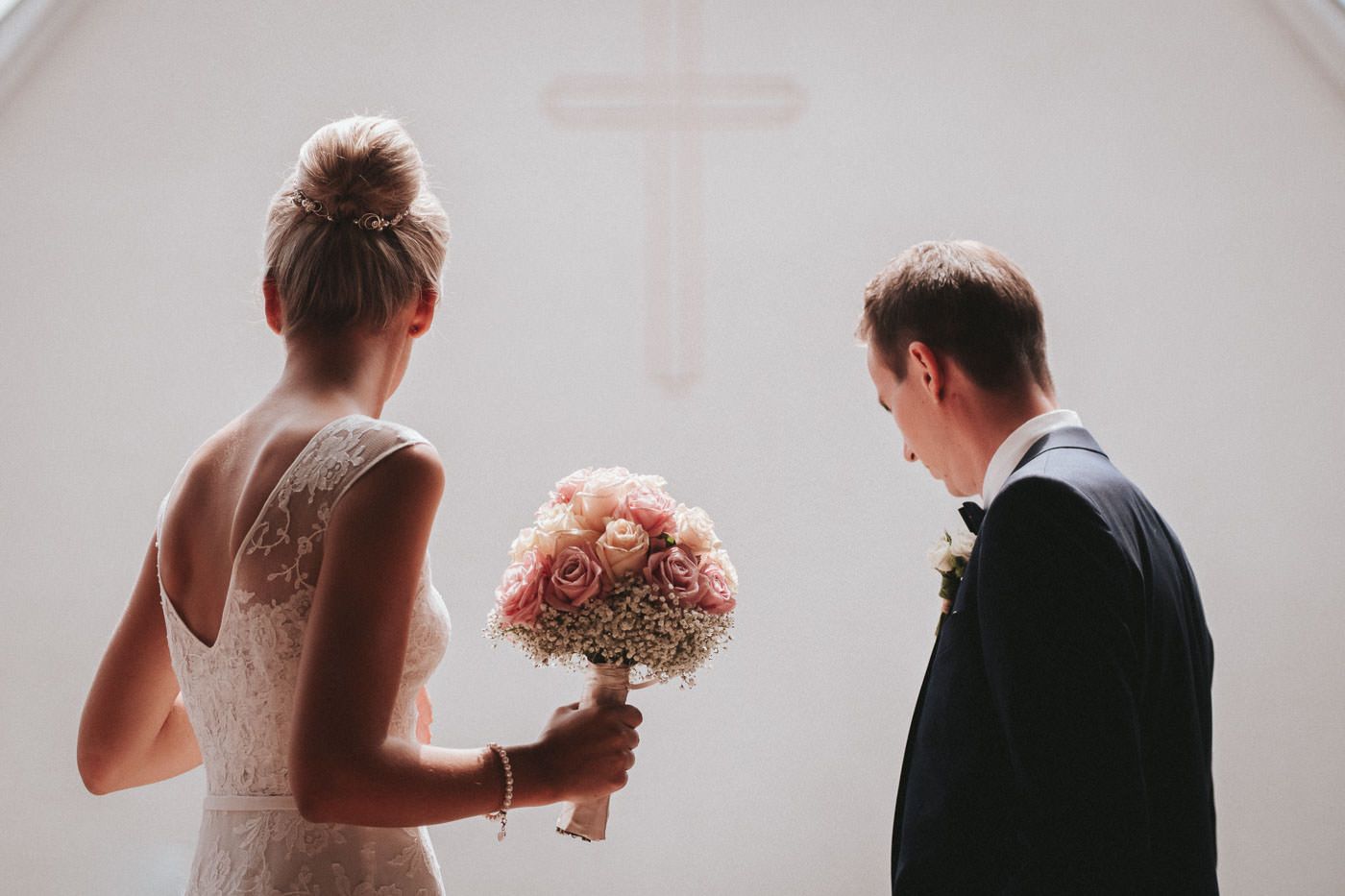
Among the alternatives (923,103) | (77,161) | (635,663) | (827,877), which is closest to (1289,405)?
(923,103)

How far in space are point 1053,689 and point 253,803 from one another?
3.57ft

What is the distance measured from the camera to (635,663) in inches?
75.7

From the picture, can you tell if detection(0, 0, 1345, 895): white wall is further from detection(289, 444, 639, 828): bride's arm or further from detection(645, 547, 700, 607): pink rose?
detection(289, 444, 639, 828): bride's arm

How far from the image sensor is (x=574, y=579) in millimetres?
1875

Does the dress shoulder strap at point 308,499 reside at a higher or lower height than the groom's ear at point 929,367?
lower

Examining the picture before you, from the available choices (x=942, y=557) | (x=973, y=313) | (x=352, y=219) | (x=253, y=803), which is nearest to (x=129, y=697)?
(x=253, y=803)

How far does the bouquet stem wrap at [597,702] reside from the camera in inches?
75.0

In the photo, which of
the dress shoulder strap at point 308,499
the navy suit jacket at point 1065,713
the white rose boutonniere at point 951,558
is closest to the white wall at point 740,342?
the white rose boutonniere at point 951,558

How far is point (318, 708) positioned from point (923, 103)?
3.21 m

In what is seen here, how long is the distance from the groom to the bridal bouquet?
39 cm

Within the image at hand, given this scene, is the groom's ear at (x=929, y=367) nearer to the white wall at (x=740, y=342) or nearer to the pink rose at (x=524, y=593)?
the pink rose at (x=524, y=593)

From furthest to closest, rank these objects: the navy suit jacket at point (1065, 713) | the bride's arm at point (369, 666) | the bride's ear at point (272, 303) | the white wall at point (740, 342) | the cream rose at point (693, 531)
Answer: the white wall at point (740, 342) < the cream rose at point (693, 531) < the bride's ear at point (272, 303) < the navy suit jacket at point (1065, 713) < the bride's arm at point (369, 666)

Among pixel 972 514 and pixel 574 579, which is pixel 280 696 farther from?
pixel 972 514

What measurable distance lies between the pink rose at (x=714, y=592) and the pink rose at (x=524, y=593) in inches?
10.0
